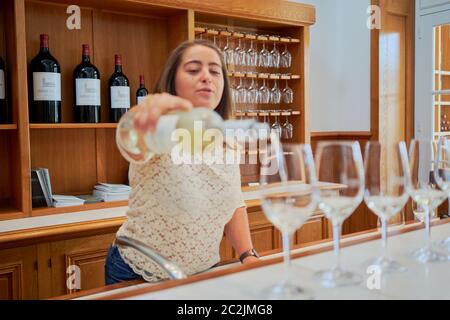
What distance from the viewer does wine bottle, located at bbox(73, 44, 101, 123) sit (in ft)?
8.36

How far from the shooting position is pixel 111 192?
8.66 ft

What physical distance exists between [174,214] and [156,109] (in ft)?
2.04

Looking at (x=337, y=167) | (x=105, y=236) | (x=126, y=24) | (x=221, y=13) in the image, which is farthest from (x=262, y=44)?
(x=337, y=167)

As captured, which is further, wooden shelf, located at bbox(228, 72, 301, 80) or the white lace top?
wooden shelf, located at bbox(228, 72, 301, 80)

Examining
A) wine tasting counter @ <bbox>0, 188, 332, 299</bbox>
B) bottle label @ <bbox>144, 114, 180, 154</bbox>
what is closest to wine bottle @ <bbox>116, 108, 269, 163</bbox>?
bottle label @ <bbox>144, 114, 180, 154</bbox>

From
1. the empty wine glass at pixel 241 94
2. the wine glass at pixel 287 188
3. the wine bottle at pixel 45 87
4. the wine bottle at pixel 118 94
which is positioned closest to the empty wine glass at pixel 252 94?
the empty wine glass at pixel 241 94

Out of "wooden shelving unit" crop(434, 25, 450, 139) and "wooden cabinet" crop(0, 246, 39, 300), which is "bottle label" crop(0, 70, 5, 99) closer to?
"wooden cabinet" crop(0, 246, 39, 300)

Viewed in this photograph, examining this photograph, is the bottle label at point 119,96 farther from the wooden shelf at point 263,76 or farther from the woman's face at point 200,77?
the woman's face at point 200,77

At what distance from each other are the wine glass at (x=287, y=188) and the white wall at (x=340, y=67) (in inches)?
131

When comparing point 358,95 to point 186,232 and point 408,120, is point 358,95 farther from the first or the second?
point 186,232

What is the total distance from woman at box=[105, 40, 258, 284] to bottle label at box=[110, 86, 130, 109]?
4.07 feet

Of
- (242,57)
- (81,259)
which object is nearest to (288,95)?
(242,57)

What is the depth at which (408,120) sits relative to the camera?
405cm

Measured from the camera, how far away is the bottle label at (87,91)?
2543 mm
